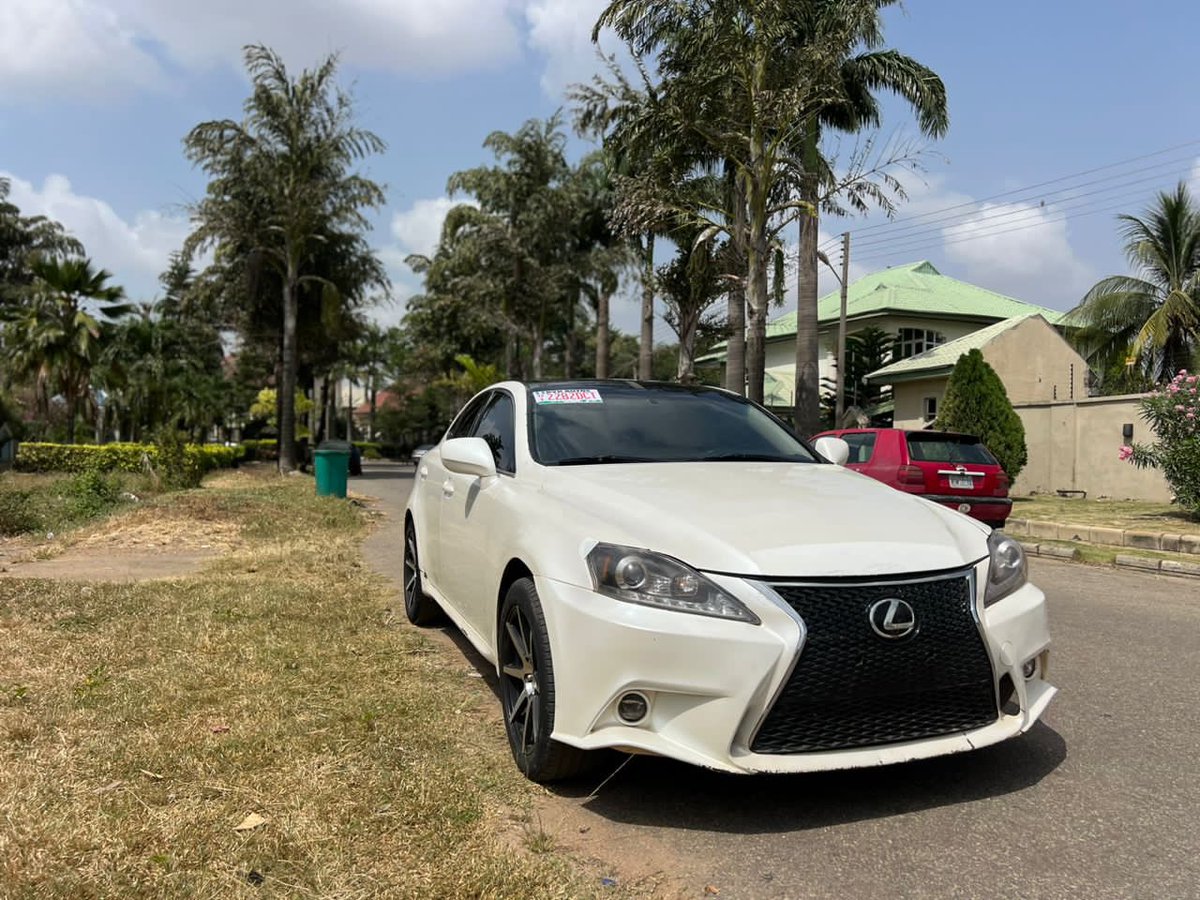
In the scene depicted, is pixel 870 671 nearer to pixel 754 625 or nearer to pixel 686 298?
pixel 754 625

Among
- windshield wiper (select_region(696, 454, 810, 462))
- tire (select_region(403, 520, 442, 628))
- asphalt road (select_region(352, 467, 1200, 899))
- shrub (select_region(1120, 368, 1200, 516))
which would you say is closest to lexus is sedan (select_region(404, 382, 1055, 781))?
asphalt road (select_region(352, 467, 1200, 899))

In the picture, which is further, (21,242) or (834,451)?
(21,242)

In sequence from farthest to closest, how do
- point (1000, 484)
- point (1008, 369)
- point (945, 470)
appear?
point (1008, 369)
point (1000, 484)
point (945, 470)

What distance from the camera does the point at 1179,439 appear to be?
44.3ft

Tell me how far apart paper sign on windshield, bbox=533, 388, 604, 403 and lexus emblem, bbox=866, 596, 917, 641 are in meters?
2.10

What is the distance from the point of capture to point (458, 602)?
4824 mm

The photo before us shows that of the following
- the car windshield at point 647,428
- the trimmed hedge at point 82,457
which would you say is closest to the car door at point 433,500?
the car windshield at point 647,428

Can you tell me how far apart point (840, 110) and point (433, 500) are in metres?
18.4

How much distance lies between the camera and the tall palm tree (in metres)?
17.6

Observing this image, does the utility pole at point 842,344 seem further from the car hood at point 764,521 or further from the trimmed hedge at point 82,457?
the car hood at point 764,521

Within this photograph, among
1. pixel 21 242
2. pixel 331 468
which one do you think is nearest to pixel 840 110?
pixel 331 468

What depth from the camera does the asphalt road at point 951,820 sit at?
2732 mm

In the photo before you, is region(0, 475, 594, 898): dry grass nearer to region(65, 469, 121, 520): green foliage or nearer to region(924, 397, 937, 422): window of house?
region(65, 469, 121, 520): green foliage

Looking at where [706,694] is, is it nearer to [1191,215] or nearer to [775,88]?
[775,88]
